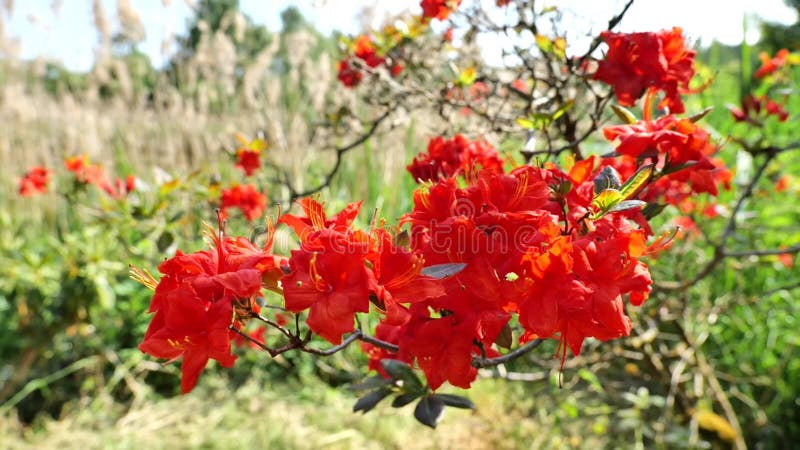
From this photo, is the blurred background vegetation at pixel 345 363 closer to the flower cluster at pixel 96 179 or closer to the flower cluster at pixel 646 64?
the flower cluster at pixel 96 179

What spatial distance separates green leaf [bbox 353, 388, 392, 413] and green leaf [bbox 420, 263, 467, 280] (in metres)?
0.41

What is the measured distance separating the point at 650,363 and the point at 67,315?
2120 millimetres

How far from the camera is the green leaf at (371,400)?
0.85 m

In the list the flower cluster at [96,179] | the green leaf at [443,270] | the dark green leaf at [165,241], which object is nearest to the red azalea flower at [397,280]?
the green leaf at [443,270]

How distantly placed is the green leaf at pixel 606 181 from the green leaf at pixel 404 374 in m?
0.36

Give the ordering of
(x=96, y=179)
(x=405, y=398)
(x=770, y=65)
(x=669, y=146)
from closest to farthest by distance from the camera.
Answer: (x=669, y=146) < (x=405, y=398) < (x=96, y=179) < (x=770, y=65)

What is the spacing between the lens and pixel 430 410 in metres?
0.78

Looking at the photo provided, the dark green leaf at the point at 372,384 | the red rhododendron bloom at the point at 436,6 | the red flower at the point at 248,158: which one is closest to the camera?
the dark green leaf at the point at 372,384

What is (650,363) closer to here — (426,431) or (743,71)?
(426,431)

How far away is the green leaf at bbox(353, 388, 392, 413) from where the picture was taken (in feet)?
2.78

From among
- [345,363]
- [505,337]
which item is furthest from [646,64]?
[345,363]

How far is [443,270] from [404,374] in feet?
1.21

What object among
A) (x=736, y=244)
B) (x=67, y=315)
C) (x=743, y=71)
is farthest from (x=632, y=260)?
A: (x=743, y=71)

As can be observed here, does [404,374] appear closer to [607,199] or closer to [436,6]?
[607,199]
